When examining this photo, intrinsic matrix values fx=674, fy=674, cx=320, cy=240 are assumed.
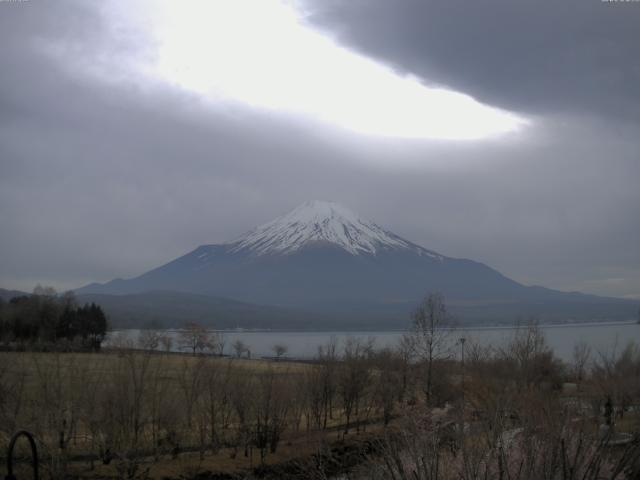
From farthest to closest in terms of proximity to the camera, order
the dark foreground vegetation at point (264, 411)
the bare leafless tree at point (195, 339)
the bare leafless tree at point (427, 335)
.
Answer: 1. the bare leafless tree at point (195, 339)
2. the bare leafless tree at point (427, 335)
3. the dark foreground vegetation at point (264, 411)

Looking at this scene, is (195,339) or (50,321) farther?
(195,339)

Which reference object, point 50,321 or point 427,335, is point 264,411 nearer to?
point 427,335

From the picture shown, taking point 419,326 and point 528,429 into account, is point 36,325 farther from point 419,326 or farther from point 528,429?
point 528,429

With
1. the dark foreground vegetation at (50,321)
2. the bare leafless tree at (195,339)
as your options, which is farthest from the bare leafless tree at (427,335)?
the dark foreground vegetation at (50,321)

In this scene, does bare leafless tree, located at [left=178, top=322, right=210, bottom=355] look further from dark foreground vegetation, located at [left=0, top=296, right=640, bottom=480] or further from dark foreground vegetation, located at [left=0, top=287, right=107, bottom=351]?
dark foreground vegetation, located at [left=0, top=296, right=640, bottom=480]

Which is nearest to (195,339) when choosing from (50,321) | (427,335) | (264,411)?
(50,321)

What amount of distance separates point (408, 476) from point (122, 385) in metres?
23.5

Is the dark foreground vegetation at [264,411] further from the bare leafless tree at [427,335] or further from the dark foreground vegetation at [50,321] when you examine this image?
the dark foreground vegetation at [50,321]

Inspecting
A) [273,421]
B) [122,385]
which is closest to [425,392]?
[273,421]

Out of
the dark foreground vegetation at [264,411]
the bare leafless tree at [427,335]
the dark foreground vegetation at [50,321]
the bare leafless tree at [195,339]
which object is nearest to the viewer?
the dark foreground vegetation at [264,411]

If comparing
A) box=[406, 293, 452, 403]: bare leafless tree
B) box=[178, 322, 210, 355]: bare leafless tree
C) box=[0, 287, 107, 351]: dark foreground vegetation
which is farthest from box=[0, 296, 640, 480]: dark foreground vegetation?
box=[178, 322, 210, 355]: bare leafless tree

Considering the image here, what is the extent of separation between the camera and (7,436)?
28.4m

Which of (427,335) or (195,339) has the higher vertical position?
(427,335)

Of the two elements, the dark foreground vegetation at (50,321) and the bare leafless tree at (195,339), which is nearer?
the dark foreground vegetation at (50,321)
